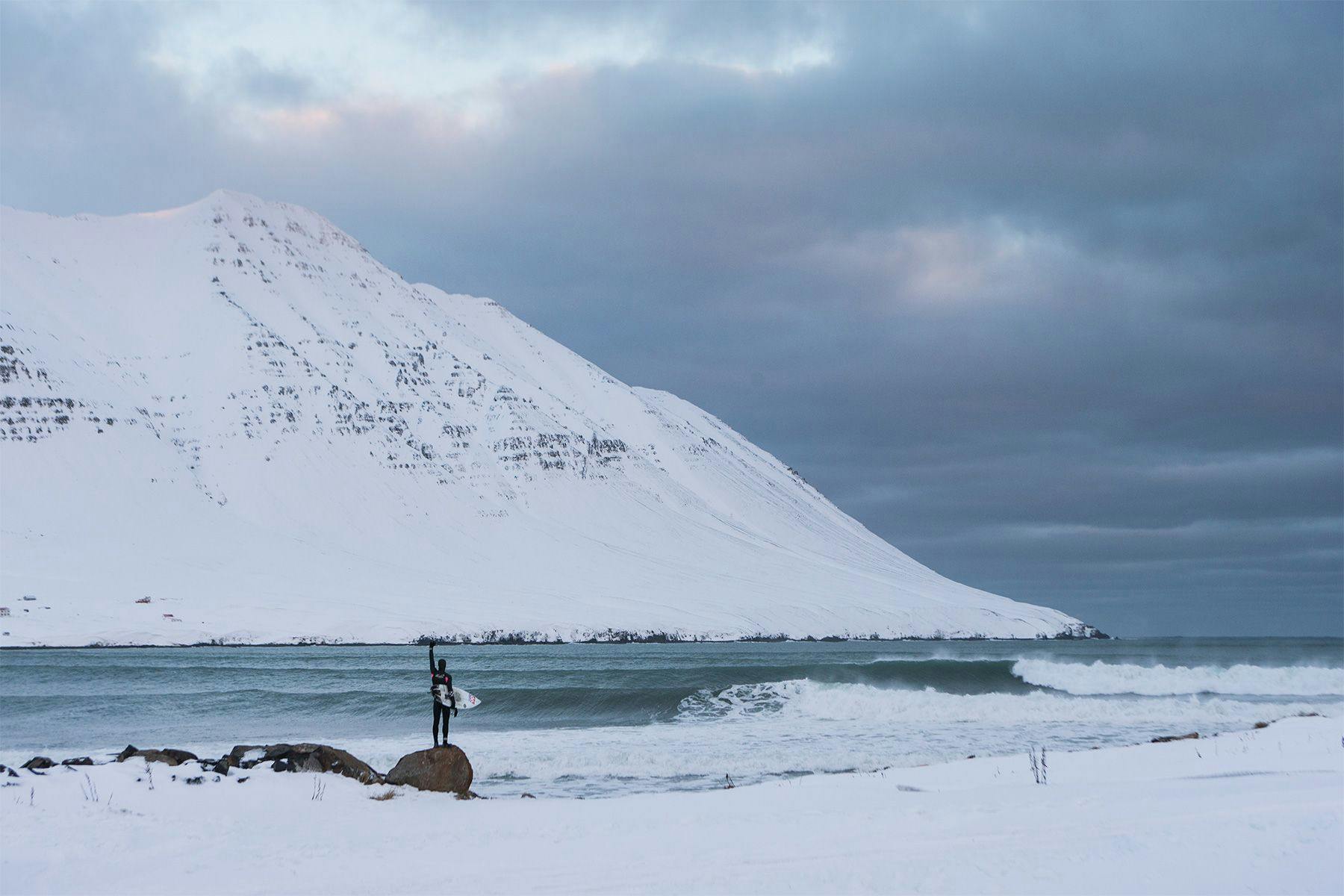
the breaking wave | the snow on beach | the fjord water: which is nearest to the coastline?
the fjord water

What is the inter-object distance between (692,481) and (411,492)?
58.0m

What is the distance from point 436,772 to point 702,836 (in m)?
6.72

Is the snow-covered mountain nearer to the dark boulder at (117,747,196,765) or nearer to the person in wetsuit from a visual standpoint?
the dark boulder at (117,747,196,765)

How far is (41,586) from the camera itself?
358 feet

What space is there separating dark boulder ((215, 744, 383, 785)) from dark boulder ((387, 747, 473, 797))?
45cm

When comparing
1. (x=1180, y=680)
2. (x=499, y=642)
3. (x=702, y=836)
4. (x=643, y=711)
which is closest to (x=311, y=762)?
(x=702, y=836)

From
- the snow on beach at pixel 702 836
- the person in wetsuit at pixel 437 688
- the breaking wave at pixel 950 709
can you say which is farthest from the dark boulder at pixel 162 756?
the breaking wave at pixel 950 709

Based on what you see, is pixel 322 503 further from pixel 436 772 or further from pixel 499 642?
pixel 436 772

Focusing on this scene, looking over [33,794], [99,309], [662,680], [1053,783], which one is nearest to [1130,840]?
[1053,783]

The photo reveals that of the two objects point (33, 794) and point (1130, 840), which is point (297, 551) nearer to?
point (33, 794)

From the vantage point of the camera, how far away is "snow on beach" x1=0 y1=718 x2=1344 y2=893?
36.0 ft

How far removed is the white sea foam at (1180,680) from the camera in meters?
50.3

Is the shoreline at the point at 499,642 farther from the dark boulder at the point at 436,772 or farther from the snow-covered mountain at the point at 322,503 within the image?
the dark boulder at the point at 436,772

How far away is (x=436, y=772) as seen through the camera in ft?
61.5
